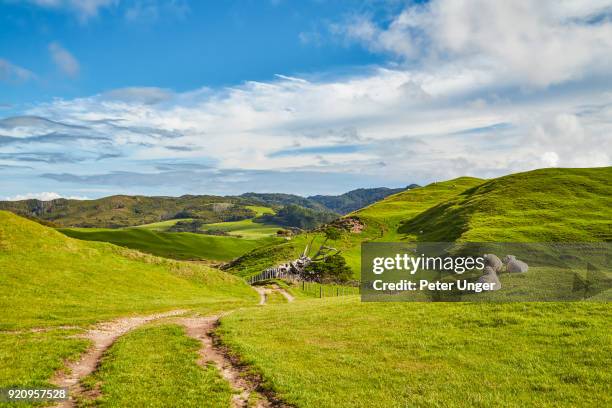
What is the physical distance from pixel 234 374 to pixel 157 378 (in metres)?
3.57

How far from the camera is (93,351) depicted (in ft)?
78.7

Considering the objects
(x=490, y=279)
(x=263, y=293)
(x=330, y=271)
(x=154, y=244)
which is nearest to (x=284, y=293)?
(x=263, y=293)

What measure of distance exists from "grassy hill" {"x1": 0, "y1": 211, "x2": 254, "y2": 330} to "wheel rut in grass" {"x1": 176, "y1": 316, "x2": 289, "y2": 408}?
12.7m

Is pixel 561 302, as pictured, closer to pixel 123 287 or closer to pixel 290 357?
pixel 290 357

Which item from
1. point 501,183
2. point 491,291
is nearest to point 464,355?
point 491,291

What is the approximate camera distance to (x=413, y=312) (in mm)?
30484

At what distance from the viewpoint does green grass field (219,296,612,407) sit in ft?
51.7

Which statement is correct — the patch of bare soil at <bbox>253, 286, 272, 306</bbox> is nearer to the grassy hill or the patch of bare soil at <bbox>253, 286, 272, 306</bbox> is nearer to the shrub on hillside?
the grassy hill

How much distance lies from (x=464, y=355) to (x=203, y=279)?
187 ft

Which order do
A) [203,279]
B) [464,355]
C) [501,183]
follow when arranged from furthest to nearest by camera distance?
[501,183] < [203,279] < [464,355]

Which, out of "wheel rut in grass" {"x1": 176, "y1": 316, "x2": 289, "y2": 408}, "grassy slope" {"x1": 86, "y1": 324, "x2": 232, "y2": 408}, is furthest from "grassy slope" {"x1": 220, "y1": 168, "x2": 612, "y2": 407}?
"grassy slope" {"x1": 86, "y1": 324, "x2": 232, "y2": 408}

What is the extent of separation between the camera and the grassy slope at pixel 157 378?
15.8m

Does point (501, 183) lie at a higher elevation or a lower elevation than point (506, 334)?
higher

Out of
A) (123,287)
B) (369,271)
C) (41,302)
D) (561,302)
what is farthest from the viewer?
(369,271)
